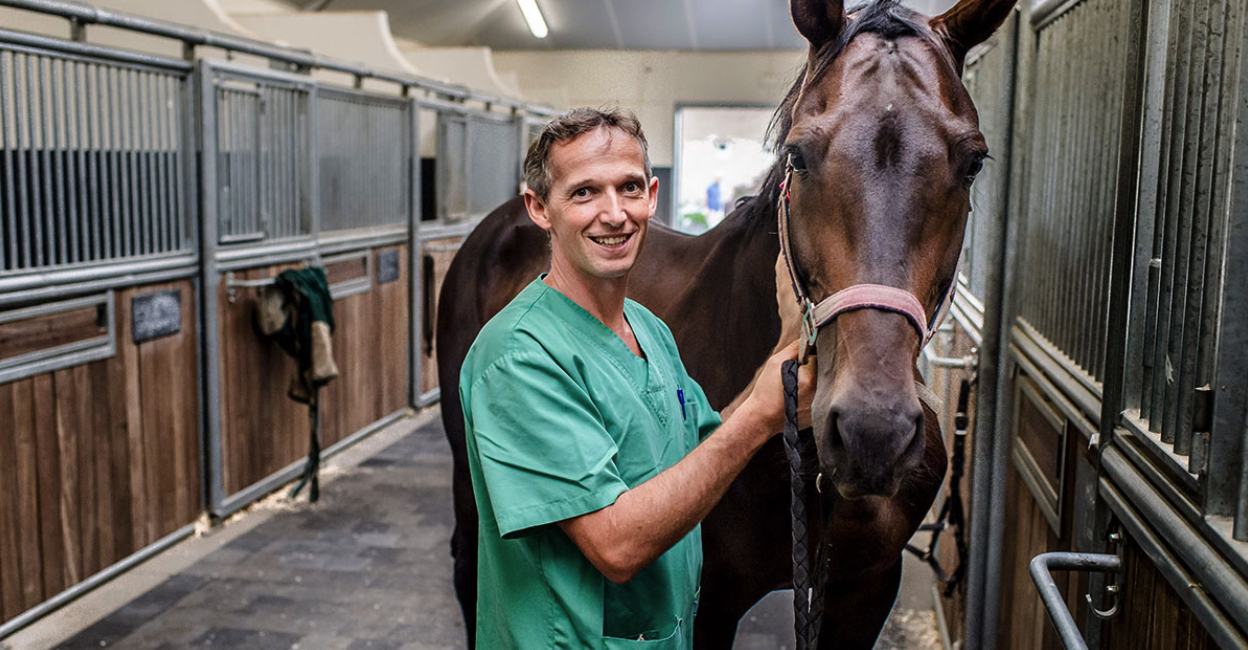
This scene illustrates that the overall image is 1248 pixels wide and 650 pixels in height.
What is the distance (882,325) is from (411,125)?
5149 millimetres

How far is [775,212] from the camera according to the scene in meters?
1.63

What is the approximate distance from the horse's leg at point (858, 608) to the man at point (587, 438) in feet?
1.64

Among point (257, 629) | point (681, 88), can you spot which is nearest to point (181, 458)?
point (257, 629)

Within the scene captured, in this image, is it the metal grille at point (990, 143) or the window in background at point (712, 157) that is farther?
the window in background at point (712, 157)

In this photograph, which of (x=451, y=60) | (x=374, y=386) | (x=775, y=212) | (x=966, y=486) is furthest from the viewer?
(x=451, y=60)

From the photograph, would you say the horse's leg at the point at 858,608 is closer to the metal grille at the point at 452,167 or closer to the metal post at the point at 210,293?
the metal post at the point at 210,293

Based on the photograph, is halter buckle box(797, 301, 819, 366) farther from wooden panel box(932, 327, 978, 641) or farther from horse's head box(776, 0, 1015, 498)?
wooden panel box(932, 327, 978, 641)

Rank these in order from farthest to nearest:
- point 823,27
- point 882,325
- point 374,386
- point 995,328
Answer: point 374,386 → point 995,328 → point 823,27 → point 882,325

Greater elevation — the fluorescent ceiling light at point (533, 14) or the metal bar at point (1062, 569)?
the fluorescent ceiling light at point (533, 14)

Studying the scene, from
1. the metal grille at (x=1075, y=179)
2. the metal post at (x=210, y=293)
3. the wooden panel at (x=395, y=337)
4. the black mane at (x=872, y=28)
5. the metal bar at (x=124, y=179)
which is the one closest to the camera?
the black mane at (x=872, y=28)

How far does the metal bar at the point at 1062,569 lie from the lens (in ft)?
3.53

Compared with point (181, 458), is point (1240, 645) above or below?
above

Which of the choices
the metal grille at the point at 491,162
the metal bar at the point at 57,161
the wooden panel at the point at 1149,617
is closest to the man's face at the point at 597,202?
the wooden panel at the point at 1149,617

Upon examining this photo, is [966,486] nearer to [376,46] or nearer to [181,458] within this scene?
[181,458]
